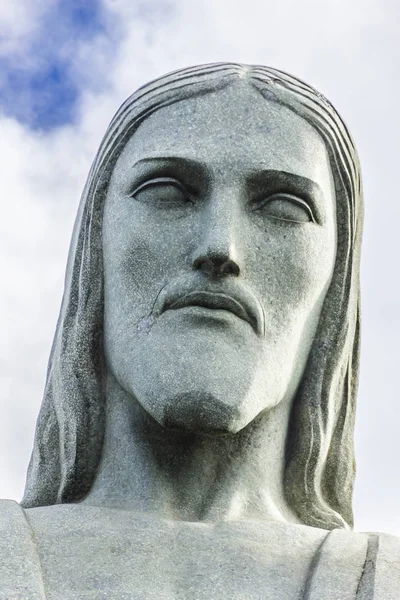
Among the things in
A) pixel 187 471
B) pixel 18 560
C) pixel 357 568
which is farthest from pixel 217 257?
pixel 18 560

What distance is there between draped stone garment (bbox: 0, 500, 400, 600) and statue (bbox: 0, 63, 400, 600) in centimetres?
1

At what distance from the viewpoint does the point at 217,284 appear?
33.6ft

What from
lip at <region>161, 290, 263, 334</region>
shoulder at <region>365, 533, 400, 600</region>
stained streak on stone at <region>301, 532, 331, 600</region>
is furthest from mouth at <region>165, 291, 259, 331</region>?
shoulder at <region>365, 533, 400, 600</region>

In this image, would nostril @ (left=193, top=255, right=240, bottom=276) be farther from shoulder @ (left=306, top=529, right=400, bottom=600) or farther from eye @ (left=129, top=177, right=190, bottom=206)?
shoulder @ (left=306, top=529, right=400, bottom=600)

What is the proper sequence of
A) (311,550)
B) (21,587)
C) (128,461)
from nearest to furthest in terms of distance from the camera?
(21,587)
(311,550)
(128,461)

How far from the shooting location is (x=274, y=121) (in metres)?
11.0

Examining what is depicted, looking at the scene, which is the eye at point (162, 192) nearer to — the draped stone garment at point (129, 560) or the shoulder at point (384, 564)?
the draped stone garment at point (129, 560)

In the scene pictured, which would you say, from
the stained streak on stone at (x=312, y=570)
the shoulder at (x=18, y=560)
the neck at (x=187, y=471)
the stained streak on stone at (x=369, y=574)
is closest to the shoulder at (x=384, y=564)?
the stained streak on stone at (x=369, y=574)

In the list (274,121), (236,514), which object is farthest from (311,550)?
(274,121)

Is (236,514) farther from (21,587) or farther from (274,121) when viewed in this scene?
(274,121)

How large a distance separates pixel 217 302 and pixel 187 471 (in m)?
1.01

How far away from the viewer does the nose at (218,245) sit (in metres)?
10.2

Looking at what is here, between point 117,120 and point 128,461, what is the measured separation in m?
2.38

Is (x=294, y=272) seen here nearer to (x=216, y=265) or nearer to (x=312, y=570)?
(x=216, y=265)
